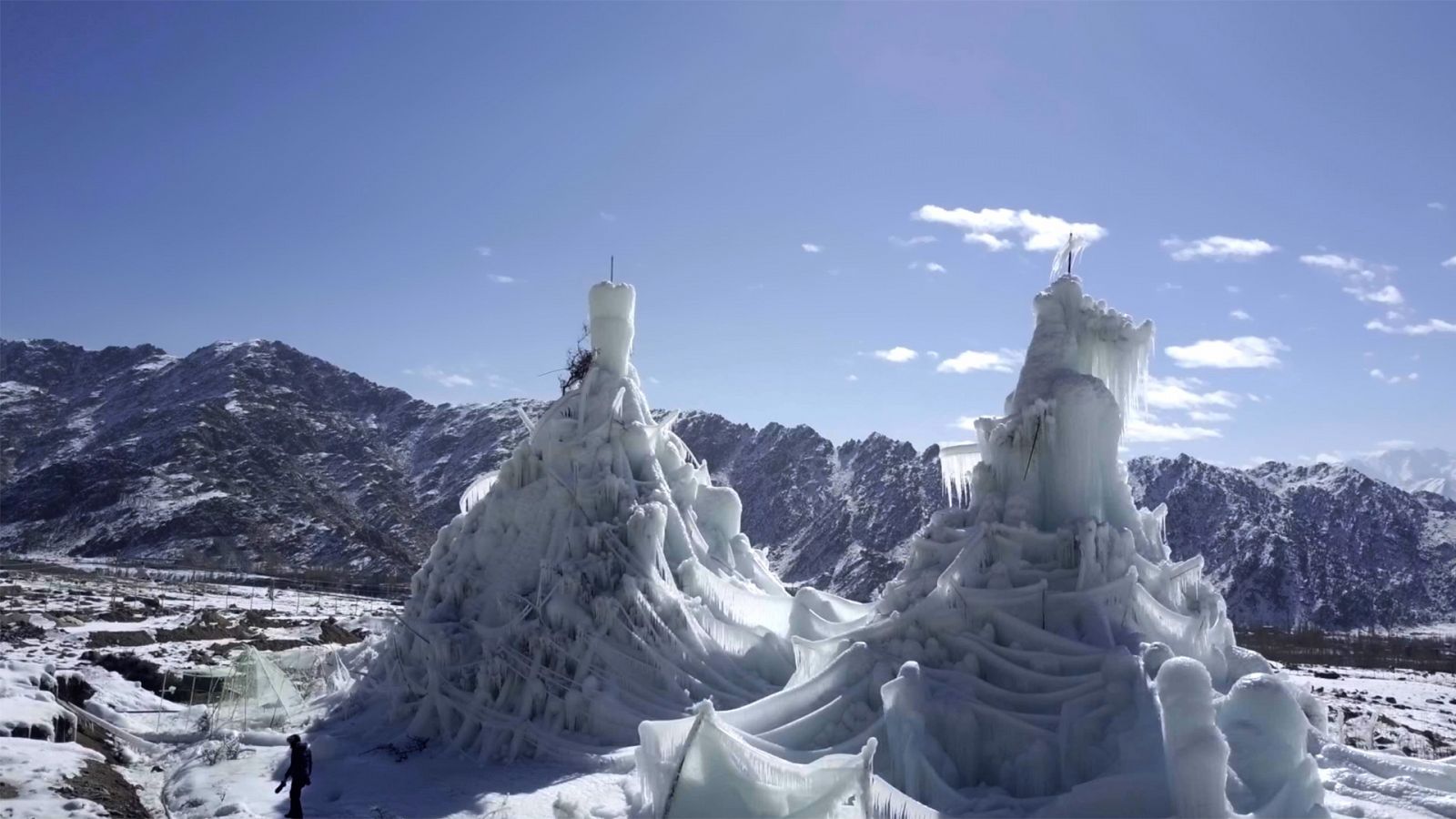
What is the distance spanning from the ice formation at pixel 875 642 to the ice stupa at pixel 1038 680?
0.14 feet

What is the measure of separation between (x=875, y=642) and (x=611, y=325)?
14451mm

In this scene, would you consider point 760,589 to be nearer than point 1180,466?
Yes

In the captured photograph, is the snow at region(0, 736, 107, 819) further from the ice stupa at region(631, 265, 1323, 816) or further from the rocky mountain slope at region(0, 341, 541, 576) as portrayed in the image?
the rocky mountain slope at region(0, 341, 541, 576)

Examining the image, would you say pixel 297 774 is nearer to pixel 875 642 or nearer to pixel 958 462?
pixel 875 642

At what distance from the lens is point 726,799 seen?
581 inches

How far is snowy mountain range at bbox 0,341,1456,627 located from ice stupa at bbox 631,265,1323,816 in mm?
101869

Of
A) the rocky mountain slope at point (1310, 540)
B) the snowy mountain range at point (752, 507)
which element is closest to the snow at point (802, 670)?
the snowy mountain range at point (752, 507)

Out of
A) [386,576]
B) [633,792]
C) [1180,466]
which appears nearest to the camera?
[633,792]

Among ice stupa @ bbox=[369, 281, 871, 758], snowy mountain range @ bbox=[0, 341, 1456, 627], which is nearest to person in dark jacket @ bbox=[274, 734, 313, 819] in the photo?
ice stupa @ bbox=[369, 281, 871, 758]

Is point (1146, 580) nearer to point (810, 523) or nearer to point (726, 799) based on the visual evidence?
point (726, 799)

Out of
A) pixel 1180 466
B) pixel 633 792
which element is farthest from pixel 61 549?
pixel 1180 466

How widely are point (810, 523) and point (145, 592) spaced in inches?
3975

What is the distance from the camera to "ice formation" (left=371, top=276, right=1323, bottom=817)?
14859 mm

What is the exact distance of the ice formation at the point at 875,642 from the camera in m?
14.9
